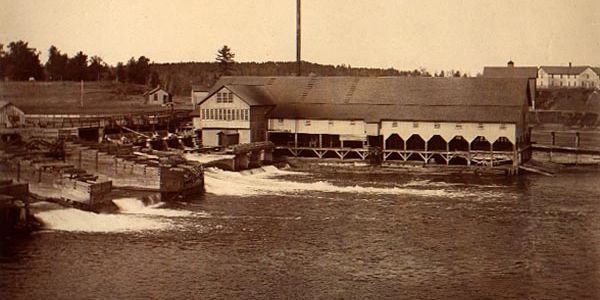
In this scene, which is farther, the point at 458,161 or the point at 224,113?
the point at 224,113

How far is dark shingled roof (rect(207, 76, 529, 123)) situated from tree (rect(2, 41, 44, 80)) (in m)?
11.4

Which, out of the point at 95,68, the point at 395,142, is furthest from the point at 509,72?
the point at 95,68

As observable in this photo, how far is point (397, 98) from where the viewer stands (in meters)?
47.3

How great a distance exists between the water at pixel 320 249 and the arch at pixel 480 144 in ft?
41.8

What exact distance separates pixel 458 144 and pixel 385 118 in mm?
5425

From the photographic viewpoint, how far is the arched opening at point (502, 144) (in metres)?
46.3

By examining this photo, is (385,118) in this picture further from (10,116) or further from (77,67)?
(77,67)

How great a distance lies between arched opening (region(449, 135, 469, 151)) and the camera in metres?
46.8

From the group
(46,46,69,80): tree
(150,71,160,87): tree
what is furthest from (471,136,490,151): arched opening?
(150,71,160,87): tree

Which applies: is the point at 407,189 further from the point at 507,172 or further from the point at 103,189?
the point at 103,189

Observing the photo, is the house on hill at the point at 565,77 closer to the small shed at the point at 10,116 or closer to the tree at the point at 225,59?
the tree at the point at 225,59

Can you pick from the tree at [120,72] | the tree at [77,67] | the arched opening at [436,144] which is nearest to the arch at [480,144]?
the arched opening at [436,144]

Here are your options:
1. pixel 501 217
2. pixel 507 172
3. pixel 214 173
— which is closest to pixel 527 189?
pixel 507 172

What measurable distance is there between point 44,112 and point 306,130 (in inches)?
726
